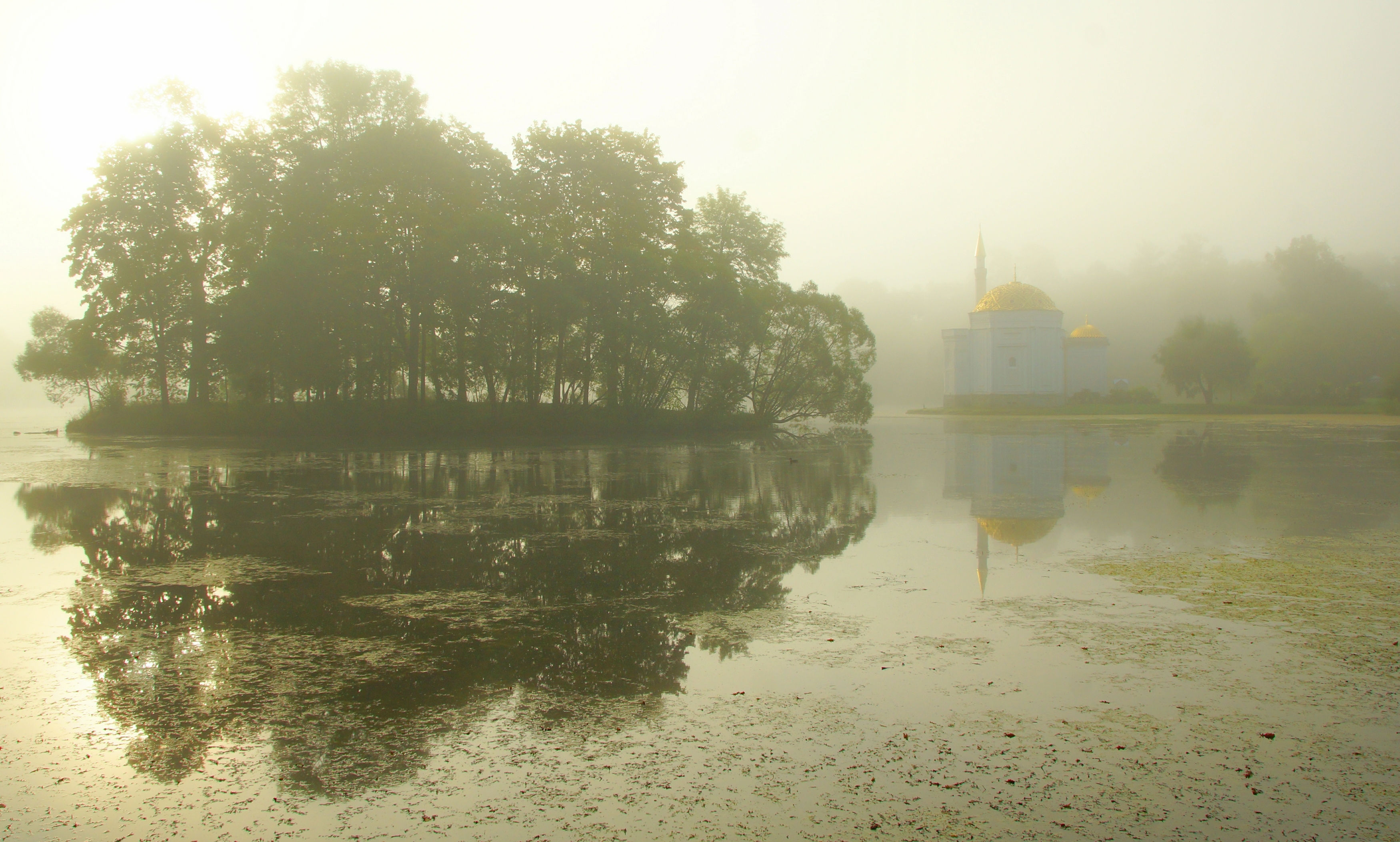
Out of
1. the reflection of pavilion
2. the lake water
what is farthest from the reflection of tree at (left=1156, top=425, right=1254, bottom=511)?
the lake water

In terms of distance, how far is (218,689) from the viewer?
16.3 feet

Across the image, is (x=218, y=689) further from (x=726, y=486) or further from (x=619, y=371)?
(x=619, y=371)

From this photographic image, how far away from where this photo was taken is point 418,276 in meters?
33.2

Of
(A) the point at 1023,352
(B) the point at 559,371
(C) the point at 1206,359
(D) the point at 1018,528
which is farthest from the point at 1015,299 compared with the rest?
(D) the point at 1018,528

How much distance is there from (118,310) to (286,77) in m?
13.1

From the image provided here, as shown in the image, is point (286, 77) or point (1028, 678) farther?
point (286, 77)

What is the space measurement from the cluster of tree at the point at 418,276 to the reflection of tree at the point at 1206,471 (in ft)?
55.7

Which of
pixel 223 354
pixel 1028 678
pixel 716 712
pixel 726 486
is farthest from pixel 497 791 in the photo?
pixel 223 354

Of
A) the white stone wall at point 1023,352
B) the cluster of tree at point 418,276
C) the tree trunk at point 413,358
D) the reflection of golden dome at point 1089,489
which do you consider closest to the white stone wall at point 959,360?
the white stone wall at point 1023,352

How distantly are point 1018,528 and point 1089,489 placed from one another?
508cm

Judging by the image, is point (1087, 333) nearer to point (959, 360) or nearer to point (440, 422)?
point (959, 360)

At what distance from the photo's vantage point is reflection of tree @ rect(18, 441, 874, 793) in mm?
4570

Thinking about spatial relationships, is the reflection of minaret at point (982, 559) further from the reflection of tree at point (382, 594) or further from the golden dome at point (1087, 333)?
the golden dome at point (1087, 333)

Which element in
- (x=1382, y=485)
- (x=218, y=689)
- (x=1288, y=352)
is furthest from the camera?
(x=1288, y=352)
